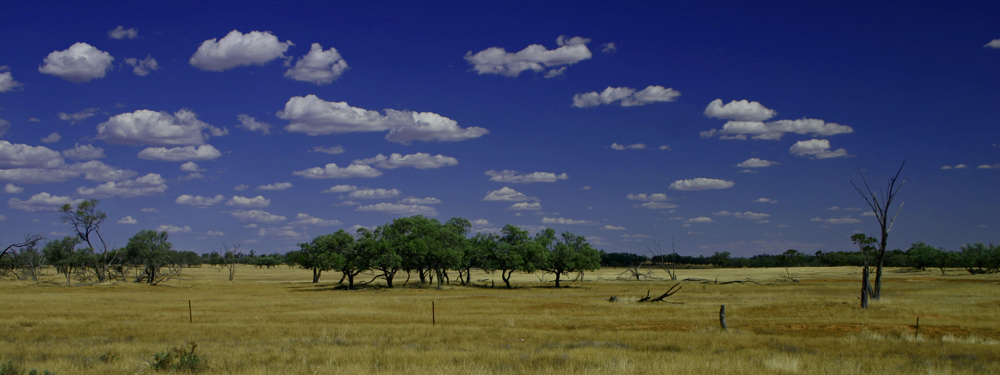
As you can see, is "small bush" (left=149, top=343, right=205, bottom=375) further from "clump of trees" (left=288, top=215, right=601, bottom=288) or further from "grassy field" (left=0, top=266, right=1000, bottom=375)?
"clump of trees" (left=288, top=215, right=601, bottom=288)

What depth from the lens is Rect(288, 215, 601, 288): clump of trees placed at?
261ft

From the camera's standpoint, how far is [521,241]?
90500 millimetres

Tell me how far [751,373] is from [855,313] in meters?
25.4

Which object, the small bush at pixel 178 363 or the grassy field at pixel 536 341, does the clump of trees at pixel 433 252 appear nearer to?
the grassy field at pixel 536 341

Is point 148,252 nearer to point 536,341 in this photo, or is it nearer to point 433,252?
point 433,252

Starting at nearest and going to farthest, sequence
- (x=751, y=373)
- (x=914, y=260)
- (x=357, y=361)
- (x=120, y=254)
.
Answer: (x=751, y=373) → (x=357, y=361) → (x=120, y=254) → (x=914, y=260)

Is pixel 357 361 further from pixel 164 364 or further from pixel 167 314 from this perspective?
pixel 167 314

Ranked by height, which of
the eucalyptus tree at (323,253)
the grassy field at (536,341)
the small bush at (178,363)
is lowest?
the grassy field at (536,341)

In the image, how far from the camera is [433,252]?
79.0 m

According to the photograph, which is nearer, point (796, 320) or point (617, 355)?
point (617, 355)

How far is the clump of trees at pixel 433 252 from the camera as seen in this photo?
3137 inches

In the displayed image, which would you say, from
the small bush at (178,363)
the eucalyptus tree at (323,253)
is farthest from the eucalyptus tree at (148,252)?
the small bush at (178,363)

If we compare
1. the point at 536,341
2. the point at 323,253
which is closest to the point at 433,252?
the point at 323,253

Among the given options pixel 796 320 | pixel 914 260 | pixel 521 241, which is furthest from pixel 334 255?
pixel 914 260
